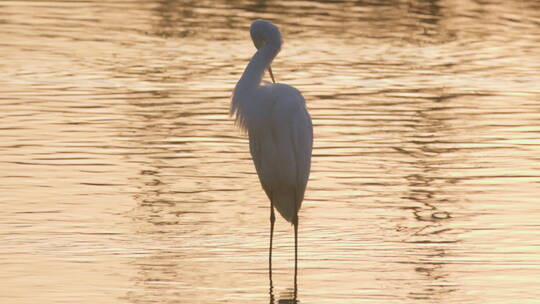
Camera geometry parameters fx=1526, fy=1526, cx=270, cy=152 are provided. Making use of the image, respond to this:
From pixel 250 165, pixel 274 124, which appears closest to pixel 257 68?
pixel 274 124

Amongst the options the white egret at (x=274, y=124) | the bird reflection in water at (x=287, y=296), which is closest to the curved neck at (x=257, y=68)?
the white egret at (x=274, y=124)

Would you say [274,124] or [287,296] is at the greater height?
[274,124]

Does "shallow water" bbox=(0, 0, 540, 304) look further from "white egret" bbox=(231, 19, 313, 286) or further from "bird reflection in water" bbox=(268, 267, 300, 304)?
"white egret" bbox=(231, 19, 313, 286)

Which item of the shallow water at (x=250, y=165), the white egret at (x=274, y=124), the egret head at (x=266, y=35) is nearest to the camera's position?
the shallow water at (x=250, y=165)

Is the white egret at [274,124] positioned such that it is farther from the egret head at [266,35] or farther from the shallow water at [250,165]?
the shallow water at [250,165]

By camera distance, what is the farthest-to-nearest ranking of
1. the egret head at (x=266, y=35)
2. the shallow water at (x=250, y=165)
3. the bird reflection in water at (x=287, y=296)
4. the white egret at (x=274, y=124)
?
the egret head at (x=266, y=35) → the white egret at (x=274, y=124) → the shallow water at (x=250, y=165) → the bird reflection in water at (x=287, y=296)

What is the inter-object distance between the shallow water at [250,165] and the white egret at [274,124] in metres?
0.54

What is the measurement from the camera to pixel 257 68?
11.2m

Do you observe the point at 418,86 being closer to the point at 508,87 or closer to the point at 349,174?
the point at 508,87

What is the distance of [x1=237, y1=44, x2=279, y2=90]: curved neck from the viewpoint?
36.8 ft

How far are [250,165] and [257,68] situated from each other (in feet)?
11.6

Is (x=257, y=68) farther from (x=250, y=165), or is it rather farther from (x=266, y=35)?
(x=250, y=165)

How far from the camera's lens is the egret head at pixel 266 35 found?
11281mm

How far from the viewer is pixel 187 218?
40.2 ft
